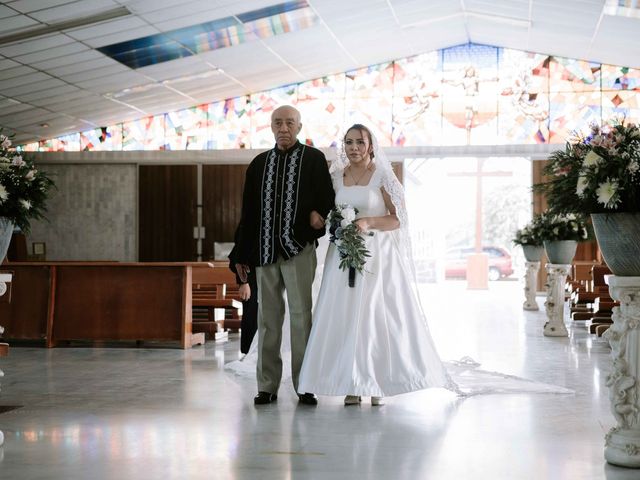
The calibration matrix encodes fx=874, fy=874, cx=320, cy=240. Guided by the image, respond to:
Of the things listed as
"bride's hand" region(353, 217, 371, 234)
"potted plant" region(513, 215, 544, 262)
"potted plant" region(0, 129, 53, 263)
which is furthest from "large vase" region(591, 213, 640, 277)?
"potted plant" region(513, 215, 544, 262)

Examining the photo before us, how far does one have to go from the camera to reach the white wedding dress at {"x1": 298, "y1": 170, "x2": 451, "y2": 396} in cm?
457

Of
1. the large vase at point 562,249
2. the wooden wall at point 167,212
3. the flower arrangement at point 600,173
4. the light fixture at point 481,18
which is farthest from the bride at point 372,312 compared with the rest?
the wooden wall at point 167,212

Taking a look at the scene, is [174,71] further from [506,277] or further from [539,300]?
[506,277]

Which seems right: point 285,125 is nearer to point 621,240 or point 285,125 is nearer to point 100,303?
point 621,240

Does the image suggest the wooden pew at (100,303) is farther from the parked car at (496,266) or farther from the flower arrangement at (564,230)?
the parked car at (496,266)

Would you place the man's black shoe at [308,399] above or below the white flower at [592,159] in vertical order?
below

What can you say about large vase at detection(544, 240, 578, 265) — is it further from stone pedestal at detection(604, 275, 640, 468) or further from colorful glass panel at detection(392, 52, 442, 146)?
colorful glass panel at detection(392, 52, 442, 146)

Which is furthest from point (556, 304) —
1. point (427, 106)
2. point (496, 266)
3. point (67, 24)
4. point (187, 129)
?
point (496, 266)

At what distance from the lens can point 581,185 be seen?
349 centimetres

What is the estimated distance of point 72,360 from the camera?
6.87 metres

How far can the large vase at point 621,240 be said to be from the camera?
3430mm

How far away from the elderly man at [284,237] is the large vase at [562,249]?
4.84 m

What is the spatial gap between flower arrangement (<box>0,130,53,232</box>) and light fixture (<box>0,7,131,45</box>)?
586cm

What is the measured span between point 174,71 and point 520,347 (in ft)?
25.6
